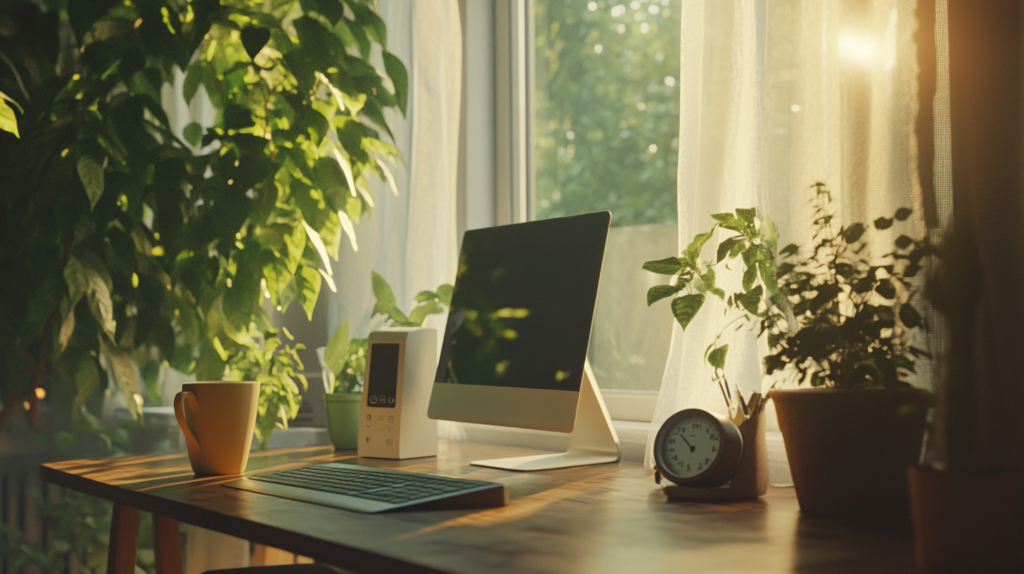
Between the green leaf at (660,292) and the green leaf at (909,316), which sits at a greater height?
the green leaf at (660,292)

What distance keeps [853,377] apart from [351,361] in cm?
113

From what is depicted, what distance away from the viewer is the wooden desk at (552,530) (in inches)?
26.5

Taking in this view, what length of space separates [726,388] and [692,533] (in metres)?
0.37

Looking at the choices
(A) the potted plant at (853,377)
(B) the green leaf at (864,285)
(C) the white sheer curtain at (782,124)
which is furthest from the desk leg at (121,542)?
(B) the green leaf at (864,285)

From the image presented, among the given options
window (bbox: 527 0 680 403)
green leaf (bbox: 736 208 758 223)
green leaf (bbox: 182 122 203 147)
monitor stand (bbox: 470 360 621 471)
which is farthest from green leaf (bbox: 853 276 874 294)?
green leaf (bbox: 182 122 203 147)

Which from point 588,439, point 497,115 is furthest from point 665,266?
point 497,115

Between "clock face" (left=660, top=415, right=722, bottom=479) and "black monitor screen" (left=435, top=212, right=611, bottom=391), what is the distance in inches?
7.9

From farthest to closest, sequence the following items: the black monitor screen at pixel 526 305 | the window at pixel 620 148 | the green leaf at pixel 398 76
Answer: the window at pixel 620 148, the green leaf at pixel 398 76, the black monitor screen at pixel 526 305

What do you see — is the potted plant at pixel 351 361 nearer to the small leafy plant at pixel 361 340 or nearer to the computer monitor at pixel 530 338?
the small leafy plant at pixel 361 340

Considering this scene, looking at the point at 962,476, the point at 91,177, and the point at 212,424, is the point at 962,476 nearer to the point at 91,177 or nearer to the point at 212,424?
the point at 212,424

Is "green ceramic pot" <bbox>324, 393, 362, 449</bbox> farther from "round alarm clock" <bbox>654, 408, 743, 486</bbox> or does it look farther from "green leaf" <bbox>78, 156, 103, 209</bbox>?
"round alarm clock" <bbox>654, 408, 743, 486</bbox>

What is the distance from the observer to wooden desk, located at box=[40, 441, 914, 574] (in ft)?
2.21

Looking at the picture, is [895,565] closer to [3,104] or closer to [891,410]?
[891,410]

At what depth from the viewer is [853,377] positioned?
34.2 inches
